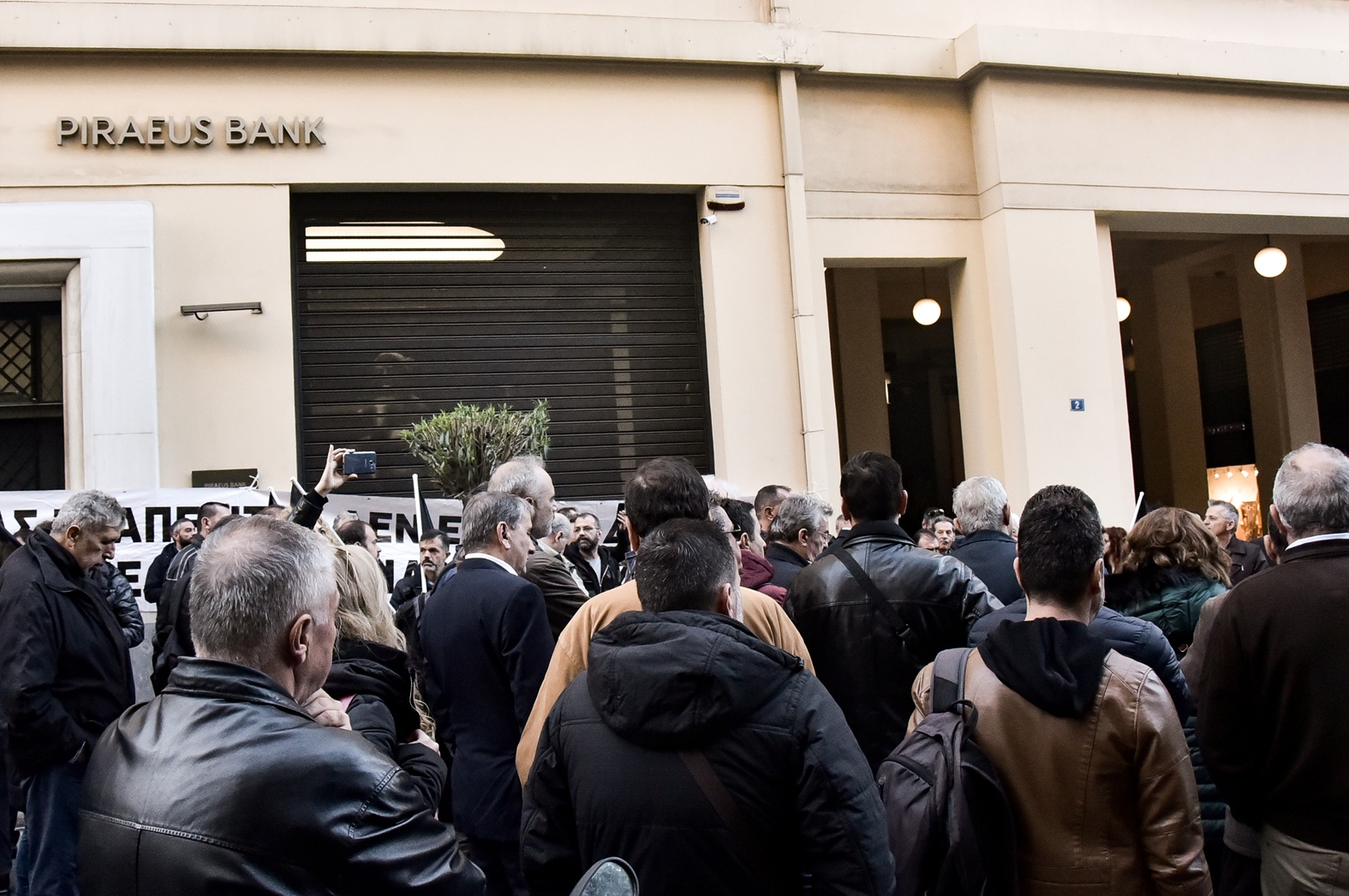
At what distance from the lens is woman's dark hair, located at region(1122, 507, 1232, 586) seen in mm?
4684

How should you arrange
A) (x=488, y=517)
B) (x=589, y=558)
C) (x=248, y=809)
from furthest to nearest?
1. (x=589, y=558)
2. (x=488, y=517)
3. (x=248, y=809)

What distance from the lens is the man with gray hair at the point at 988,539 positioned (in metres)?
4.84

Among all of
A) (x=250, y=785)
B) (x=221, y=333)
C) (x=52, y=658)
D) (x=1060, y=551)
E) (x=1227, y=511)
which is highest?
(x=221, y=333)

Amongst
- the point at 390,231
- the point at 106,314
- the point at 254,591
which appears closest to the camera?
the point at 254,591

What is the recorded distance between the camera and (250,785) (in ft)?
6.40

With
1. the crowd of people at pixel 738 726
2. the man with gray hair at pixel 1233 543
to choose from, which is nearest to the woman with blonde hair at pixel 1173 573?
the crowd of people at pixel 738 726

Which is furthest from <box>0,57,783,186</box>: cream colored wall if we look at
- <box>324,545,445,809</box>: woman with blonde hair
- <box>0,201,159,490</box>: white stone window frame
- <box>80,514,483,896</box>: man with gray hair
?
<box>80,514,483,896</box>: man with gray hair

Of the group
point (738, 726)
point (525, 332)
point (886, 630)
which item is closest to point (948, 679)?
point (738, 726)

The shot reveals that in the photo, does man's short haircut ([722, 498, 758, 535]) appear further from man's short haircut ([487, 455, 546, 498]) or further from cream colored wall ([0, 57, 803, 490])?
cream colored wall ([0, 57, 803, 490])

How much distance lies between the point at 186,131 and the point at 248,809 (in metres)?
10.1

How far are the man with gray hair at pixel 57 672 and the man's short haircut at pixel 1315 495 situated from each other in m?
4.98

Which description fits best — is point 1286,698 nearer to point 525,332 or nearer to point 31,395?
point 525,332

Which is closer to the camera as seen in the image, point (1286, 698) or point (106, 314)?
point (1286, 698)

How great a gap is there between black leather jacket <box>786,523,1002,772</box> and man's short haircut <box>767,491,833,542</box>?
40.3 inches
